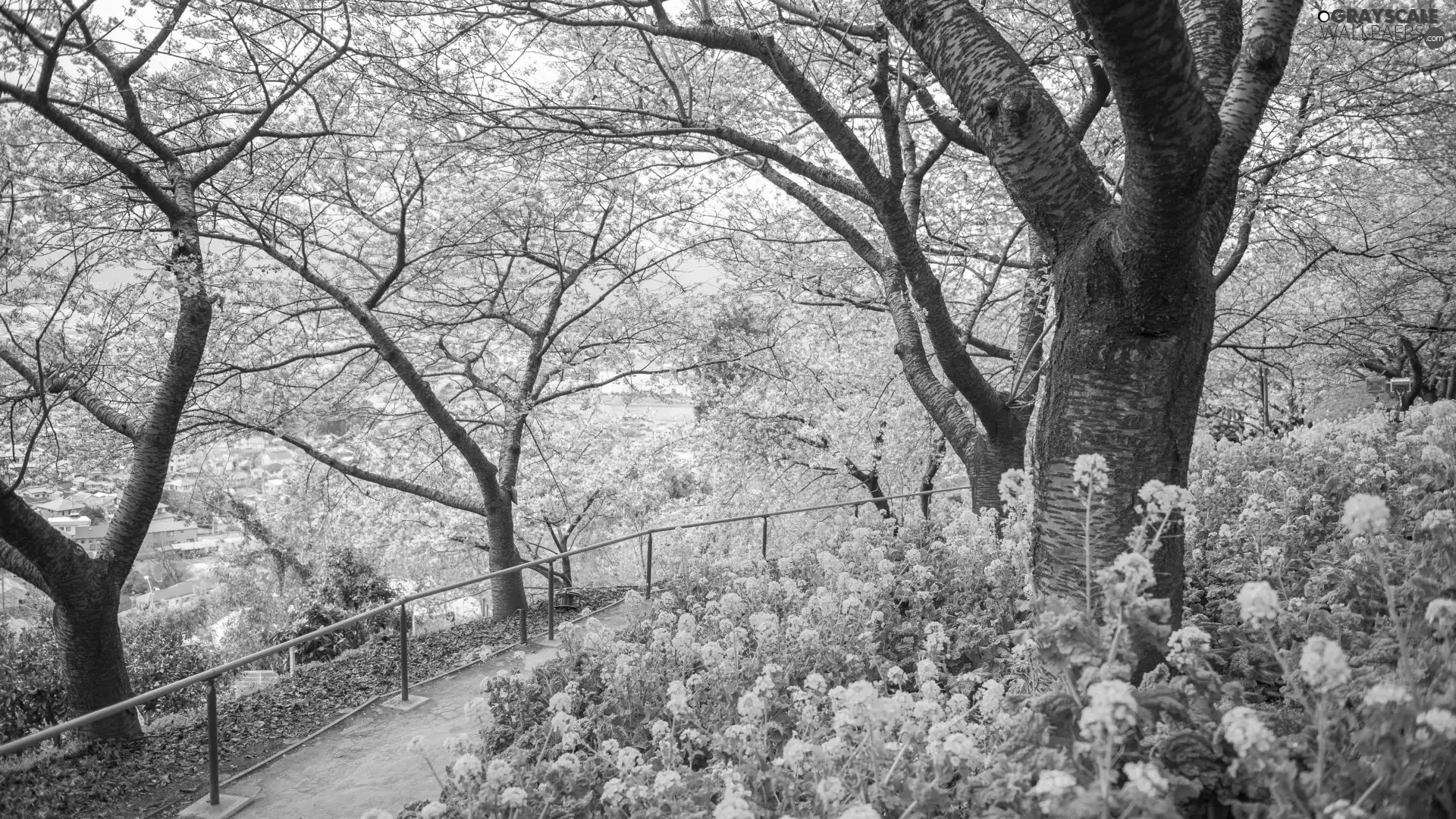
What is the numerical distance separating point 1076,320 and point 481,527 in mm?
20501

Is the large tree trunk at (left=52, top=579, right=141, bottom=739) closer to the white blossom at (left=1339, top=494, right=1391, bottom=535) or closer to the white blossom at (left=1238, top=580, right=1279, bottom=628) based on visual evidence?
the white blossom at (left=1238, top=580, right=1279, bottom=628)

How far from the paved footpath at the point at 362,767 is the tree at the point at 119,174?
8.89ft

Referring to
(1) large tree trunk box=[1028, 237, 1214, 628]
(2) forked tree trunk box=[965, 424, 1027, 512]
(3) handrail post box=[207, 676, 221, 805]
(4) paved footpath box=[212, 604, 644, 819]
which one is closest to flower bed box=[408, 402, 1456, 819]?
(1) large tree trunk box=[1028, 237, 1214, 628]

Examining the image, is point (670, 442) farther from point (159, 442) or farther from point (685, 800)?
point (685, 800)

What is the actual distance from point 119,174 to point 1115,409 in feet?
33.6

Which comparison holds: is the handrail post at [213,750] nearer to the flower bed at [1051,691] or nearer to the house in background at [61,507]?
the flower bed at [1051,691]

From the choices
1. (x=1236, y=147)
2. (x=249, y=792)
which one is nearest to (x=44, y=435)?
(x=249, y=792)

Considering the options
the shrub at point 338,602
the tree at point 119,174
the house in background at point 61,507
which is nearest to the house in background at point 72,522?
the house in background at point 61,507

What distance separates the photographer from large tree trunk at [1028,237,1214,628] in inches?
140

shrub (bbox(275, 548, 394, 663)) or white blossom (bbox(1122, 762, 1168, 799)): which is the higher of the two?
white blossom (bbox(1122, 762, 1168, 799))

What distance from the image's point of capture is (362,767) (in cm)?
572

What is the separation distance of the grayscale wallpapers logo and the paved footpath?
28.0ft

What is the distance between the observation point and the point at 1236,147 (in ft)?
11.8

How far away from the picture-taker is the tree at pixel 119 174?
715 cm
